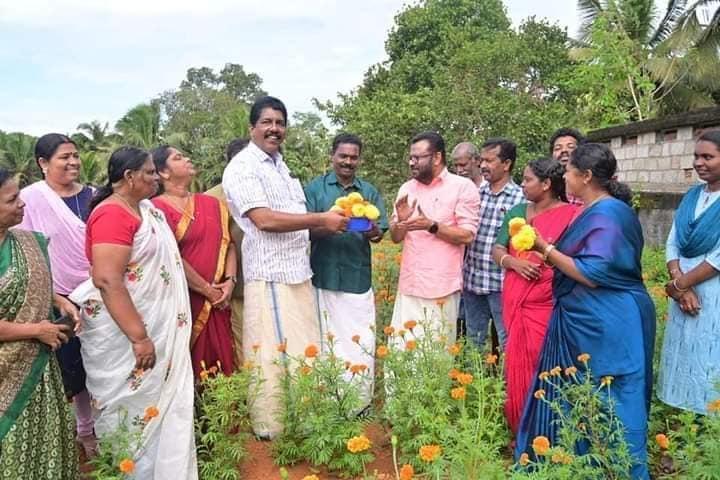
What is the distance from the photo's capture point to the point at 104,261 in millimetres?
2812

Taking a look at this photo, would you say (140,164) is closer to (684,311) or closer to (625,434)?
(625,434)

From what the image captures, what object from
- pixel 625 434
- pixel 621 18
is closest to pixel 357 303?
pixel 625 434

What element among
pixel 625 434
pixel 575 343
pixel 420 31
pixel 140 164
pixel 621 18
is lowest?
pixel 625 434

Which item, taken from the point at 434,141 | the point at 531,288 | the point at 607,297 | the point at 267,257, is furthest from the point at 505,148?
the point at 267,257

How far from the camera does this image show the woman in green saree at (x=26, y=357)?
256 cm

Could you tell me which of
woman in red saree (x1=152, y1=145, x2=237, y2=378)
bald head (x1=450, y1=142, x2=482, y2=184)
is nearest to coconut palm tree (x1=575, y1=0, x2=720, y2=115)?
bald head (x1=450, y1=142, x2=482, y2=184)

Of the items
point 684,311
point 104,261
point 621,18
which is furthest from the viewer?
point 621,18

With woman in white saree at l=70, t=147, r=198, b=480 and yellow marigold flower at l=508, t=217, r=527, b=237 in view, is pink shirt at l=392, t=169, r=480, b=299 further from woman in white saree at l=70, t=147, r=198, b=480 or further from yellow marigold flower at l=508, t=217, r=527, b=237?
woman in white saree at l=70, t=147, r=198, b=480

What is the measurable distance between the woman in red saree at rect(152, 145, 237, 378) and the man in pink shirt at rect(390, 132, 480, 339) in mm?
1175

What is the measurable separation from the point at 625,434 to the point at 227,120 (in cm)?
2209

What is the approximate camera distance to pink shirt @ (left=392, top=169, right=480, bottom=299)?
405cm

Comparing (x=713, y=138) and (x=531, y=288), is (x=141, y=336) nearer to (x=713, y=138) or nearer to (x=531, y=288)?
(x=531, y=288)

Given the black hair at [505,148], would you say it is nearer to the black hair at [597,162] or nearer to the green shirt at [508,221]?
the green shirt at [508,221]

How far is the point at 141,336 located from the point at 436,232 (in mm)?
1943
